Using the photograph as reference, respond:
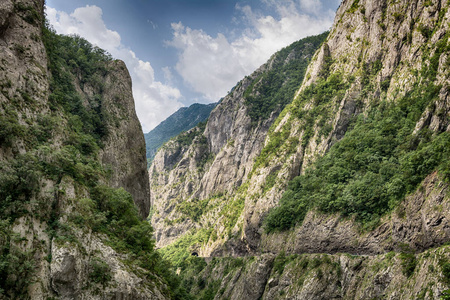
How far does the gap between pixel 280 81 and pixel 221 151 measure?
5028cm

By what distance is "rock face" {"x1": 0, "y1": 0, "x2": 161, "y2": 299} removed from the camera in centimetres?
1529

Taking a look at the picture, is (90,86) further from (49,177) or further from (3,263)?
(3,263)

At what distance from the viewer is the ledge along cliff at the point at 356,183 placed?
26734 mm

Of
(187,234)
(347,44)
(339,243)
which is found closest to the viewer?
(339,243)

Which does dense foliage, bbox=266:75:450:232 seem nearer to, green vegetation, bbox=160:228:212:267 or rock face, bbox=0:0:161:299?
rock face, bbox=0:0:161:299

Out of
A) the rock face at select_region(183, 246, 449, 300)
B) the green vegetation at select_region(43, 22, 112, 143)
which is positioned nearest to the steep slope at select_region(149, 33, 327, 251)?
the rock face at select_region(183, 246, 449, 300)

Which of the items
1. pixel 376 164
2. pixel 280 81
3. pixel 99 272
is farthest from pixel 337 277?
pixel 280 81

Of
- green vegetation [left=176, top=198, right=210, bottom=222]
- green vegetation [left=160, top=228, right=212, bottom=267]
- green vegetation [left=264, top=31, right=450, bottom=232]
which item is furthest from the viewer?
green vegetation [left=176, top=198, right=210, bottom=222]

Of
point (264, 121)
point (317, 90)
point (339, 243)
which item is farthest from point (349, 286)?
point (264, 121)

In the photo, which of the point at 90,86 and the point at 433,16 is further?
the point at 433,16

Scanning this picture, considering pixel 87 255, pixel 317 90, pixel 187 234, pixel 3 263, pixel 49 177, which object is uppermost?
pixel 317 90

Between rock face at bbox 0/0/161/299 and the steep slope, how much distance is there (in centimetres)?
6939

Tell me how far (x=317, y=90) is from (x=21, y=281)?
2865 inches

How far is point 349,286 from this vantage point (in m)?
28.4
